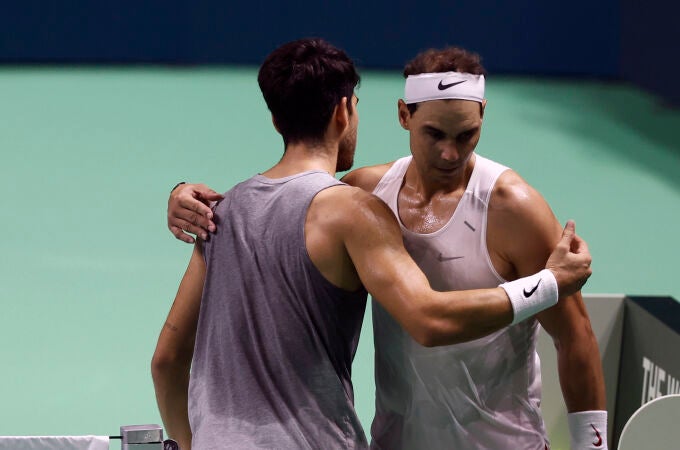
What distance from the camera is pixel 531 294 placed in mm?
3049

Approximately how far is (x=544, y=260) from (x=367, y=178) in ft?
2.18

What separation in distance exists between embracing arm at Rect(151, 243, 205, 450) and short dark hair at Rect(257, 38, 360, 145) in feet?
1.54

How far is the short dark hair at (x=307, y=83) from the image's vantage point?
10.4ft

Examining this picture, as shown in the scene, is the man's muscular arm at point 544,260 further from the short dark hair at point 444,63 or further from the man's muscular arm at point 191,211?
the man's muscular arm at point 191,211

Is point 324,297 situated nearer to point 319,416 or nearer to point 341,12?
point 319,416

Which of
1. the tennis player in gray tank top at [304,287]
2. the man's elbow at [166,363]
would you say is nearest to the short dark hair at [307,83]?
the tennis player in gray tank top at [304,287]

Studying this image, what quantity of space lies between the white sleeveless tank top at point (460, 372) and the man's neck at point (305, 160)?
1.45 feet

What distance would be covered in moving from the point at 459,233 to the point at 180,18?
14.6 m

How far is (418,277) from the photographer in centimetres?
298

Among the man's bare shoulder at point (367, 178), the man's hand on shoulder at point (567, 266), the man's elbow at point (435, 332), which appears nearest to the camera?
the man's elbow at point (435, 332)

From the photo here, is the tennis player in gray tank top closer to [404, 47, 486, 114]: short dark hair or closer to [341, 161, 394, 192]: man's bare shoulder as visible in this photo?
[404, 47, 486, 114]: short dark hair

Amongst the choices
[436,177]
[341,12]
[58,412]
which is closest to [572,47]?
[341,12]

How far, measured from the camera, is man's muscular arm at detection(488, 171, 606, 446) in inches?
134

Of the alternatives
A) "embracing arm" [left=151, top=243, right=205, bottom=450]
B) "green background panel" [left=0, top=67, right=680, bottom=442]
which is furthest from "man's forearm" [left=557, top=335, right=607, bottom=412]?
"green background panel" [left=0, top=67, right=680, bottom=442]
